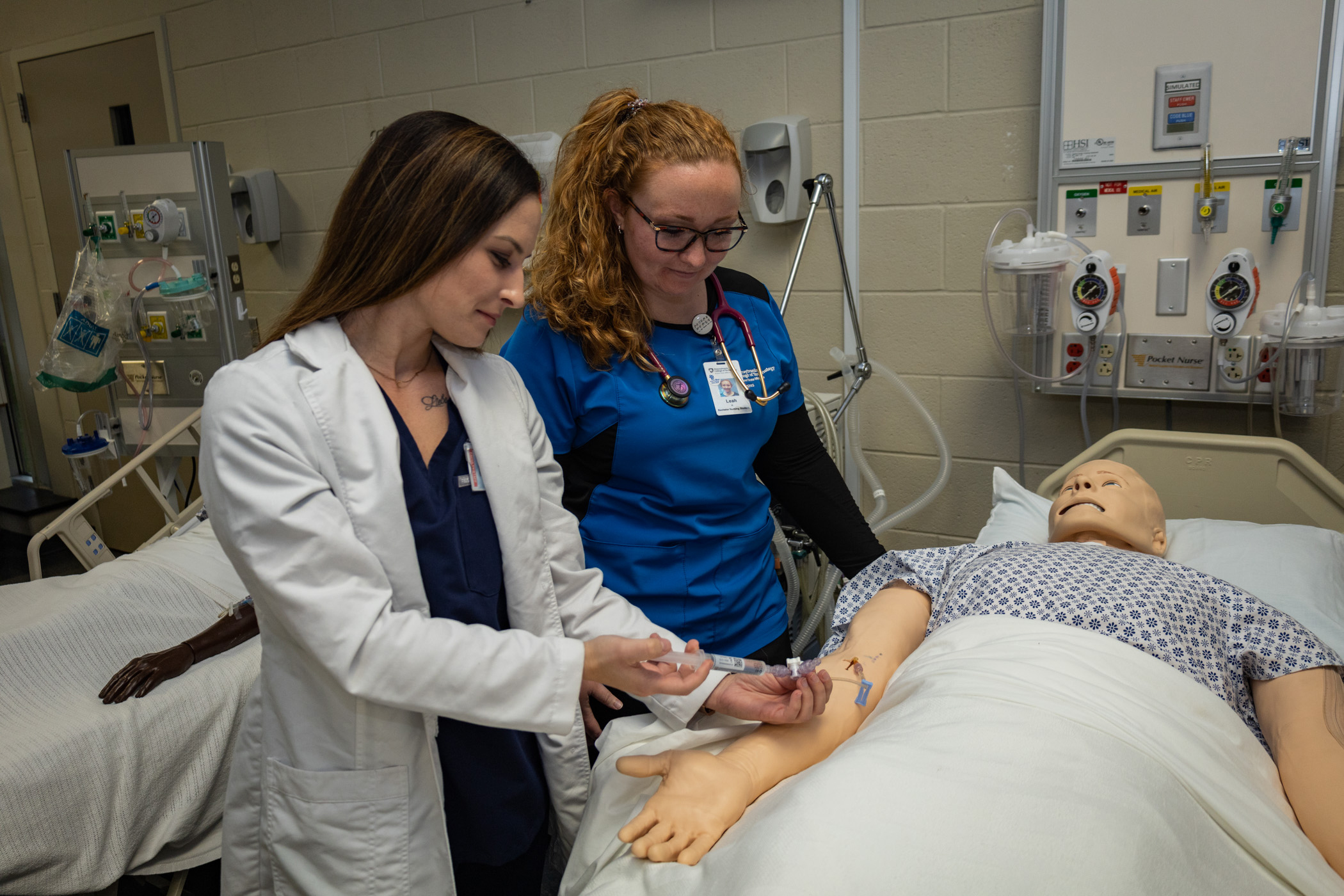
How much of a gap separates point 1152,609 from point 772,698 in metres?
0.54

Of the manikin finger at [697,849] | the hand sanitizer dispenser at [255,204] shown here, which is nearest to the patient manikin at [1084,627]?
the manikin finger at [697,849]

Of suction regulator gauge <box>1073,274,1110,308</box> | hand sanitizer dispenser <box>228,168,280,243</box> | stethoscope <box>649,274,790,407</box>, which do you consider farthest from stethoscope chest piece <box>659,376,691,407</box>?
hand sanitizer dispenser <box>228,168,280,243</box>

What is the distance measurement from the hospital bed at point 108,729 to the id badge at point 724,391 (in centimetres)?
111

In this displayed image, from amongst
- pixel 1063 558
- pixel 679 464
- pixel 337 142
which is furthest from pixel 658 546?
pixel 337 142

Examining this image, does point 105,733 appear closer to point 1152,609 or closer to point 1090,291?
point 1152,609

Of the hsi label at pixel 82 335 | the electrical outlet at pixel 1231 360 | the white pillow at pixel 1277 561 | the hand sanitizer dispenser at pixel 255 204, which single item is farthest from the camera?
the hand sanitizer dispenser at pixel 255 204

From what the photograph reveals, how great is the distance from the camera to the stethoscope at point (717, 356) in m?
1.32

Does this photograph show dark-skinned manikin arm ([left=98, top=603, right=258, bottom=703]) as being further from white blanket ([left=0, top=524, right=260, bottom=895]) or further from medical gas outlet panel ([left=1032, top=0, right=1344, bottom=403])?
medical gas outlet panel ([left=1032, top=0, right=1344, bottom=403])

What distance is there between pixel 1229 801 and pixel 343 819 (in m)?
0.96

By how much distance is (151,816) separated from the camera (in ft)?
5.34

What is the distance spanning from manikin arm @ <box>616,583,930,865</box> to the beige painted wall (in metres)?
1.19

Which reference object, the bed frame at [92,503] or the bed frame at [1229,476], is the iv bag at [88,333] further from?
the bed frame at [1229,476]

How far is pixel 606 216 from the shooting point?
4.30ft

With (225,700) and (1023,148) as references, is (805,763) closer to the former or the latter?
(225,700)
